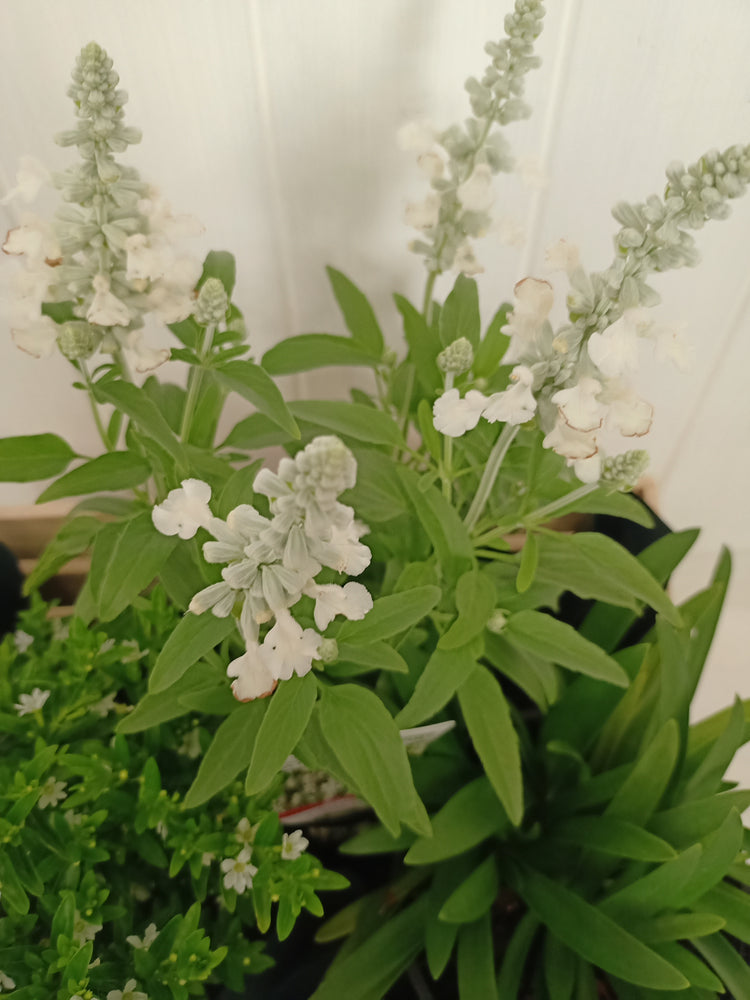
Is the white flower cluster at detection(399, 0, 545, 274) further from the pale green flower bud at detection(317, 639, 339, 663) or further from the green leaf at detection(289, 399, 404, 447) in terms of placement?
the pale green flower bud at detection(317, 639, 339, 663)

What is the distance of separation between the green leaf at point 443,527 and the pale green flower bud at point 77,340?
0.22 meters

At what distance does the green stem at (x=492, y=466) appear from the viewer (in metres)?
0.44

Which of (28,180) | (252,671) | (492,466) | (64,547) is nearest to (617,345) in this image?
(492,466)

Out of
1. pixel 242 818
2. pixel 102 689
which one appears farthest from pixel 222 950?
pixel 102 689

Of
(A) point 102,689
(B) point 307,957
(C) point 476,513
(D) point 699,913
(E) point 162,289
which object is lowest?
(B) point 307,957

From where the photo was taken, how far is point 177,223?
0.41m

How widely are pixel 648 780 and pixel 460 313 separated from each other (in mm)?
402

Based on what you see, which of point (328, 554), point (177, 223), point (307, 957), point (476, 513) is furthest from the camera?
point (307, 957)

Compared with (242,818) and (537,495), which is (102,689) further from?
(537,495)

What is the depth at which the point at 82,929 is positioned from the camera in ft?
1.48

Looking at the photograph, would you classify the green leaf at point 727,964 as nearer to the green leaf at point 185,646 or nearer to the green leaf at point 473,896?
the green leaf at point 473,896

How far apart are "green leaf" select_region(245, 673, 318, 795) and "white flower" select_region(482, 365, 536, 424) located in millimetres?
190

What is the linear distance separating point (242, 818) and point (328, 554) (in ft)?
0.96

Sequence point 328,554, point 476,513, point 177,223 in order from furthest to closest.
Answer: point 476,513 < point 177,223 < point 328,554
